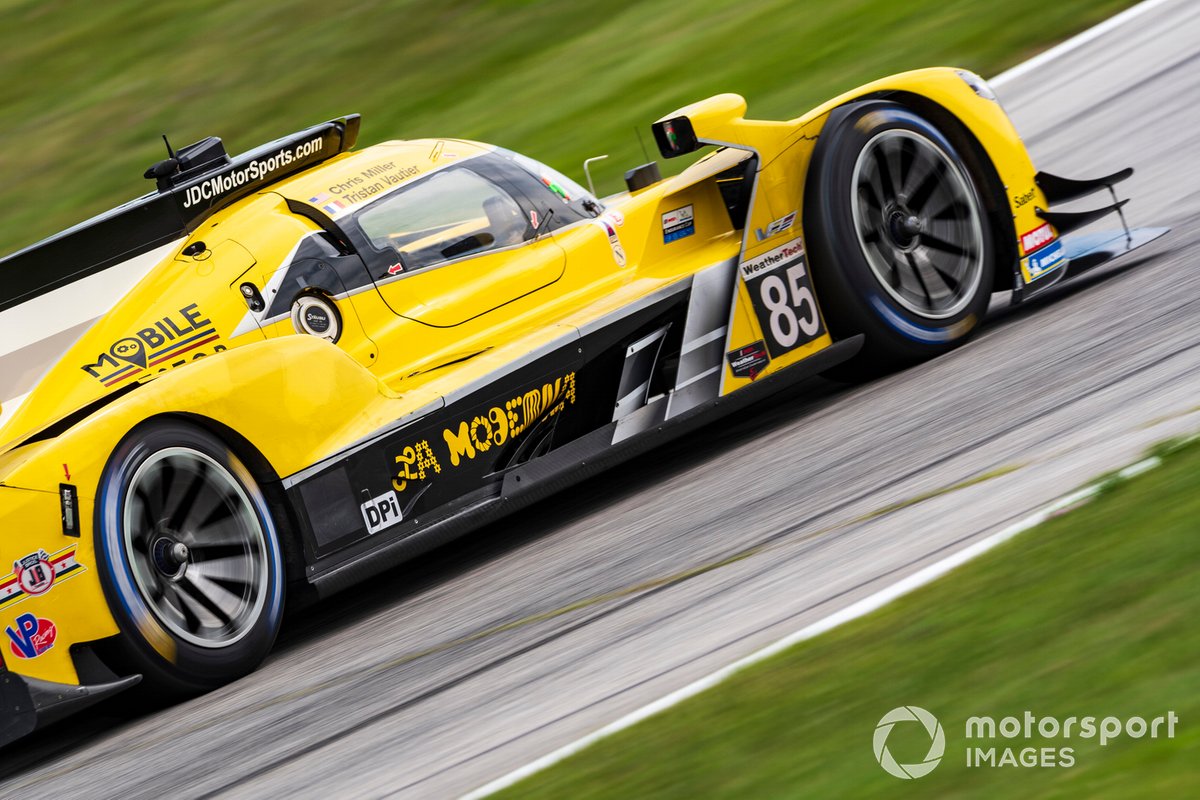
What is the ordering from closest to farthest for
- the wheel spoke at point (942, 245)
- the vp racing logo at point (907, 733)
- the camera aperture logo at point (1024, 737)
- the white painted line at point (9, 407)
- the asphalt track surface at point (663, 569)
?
1. the camera aperture logo at point (1024, 737)
2. the vp racing logo at point (907, 733)
3. the asphalt track surface at point (663, 569)
4. the white painted line at point (9, 407)
5. the wheel spoke at point (942, 245)

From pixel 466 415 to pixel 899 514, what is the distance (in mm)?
1736

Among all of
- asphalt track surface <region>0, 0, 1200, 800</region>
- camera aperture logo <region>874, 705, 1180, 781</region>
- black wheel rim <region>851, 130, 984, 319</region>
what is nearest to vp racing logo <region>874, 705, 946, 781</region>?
camera aperture logo <region>874, 705, 1180, 781</region>

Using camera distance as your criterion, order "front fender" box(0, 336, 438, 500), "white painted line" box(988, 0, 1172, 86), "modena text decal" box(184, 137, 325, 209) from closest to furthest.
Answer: "front fender" box(0, 336, 438, 500) < "modena text decal" box(184, 137, 325, 209) < "white painted line" box(988, 0, 1172, 86)

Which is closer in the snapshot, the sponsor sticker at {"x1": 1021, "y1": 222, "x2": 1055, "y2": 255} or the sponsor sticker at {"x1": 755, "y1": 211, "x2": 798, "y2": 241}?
the sponsor sticker at {"x1": 755, "y1": 211, "x2": 798, "y2": 241}

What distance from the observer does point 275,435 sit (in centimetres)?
550

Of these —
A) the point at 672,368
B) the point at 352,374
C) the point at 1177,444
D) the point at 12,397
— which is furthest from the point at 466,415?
the point at 1177,444

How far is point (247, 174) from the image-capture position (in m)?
6.42

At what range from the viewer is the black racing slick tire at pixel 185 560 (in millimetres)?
5031

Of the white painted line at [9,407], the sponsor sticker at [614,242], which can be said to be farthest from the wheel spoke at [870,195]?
the white painted line at [9,407]

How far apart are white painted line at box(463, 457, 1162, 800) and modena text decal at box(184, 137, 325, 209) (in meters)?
3.14

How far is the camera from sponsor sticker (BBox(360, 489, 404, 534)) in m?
5.66

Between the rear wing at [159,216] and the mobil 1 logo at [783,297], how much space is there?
77.0 inches

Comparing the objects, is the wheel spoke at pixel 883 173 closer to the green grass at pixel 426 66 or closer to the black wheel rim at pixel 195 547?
the black wheel rim at pixel 195 547

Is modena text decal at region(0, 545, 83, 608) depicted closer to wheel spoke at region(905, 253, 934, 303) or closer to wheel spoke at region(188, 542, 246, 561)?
wheel spoke at region(188, 542, 246, 561)
